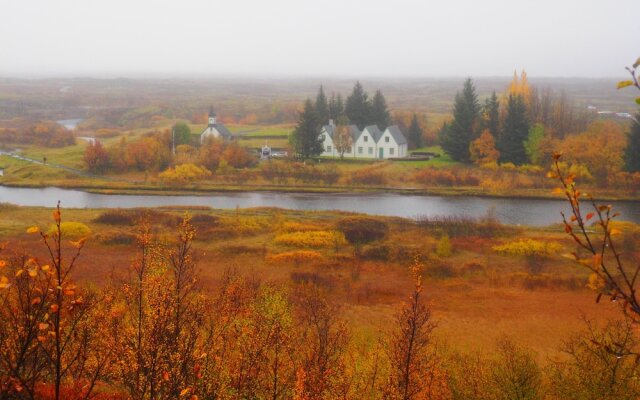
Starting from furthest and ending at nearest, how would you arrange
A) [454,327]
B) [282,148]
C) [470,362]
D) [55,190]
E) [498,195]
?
[282,148], [55,190], [498,195], [454,327], [470,362]

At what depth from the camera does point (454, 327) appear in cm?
1847

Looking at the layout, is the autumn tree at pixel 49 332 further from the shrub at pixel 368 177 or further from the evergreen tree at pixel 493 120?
the evergreen tree at pixel 493 120

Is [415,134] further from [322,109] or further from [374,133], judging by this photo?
[322,109]

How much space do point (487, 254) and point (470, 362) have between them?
15368mm

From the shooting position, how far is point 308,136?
2219 inches

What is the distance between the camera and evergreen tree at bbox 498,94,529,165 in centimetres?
5247

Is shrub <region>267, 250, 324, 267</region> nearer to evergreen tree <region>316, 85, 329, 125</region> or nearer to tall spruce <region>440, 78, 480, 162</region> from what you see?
tall spruce <region>440, 78, 480, 162</region>

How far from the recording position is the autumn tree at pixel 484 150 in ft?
172

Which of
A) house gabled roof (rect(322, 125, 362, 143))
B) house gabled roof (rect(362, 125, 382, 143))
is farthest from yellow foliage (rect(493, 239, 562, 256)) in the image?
house gabled roof (rect(322, 125, 362, 143))

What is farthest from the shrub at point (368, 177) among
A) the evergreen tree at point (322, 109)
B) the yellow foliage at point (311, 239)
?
the yellow foliage at point (311, 239)

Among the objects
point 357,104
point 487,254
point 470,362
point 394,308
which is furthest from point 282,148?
point 470,362

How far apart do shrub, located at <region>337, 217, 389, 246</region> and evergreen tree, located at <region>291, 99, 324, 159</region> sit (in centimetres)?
2314

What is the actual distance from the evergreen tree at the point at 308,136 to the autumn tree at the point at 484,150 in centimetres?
1466

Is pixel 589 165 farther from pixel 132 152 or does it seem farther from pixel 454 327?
pixel 132 152
